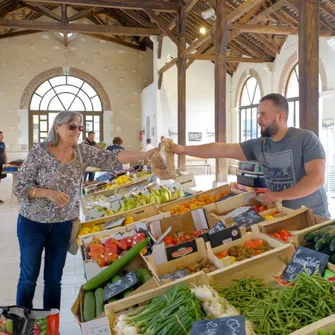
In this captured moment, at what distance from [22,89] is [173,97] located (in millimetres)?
6309

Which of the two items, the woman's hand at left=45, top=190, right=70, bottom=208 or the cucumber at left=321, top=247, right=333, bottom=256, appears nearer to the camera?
the cucumber at left=321, top=247, right=333, bottom=256

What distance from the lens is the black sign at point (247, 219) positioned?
2527 mm

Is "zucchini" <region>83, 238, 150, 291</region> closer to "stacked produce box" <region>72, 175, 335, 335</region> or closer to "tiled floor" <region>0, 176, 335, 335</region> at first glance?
"stacked produce box" <region>72, 175, 335, 335</region>

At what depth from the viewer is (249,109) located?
14258 millimetres

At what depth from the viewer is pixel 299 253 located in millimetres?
1891

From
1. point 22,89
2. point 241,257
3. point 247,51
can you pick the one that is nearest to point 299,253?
point 241,257

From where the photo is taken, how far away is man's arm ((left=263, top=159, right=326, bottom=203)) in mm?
2369

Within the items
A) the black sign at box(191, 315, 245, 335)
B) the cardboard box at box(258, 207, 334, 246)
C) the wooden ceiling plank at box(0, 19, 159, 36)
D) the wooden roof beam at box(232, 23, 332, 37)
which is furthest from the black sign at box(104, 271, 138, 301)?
the wooden ceiling plank at box(0, 19, 159, 36)

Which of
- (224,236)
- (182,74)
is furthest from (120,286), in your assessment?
(182,74)

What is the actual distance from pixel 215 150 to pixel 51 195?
1.22 metres

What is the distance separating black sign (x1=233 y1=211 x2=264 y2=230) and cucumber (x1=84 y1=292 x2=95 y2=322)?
0.99 m

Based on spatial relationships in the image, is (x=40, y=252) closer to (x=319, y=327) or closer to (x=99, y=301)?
(x=99, y=301)

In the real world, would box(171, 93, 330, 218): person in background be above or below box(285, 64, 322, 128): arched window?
below

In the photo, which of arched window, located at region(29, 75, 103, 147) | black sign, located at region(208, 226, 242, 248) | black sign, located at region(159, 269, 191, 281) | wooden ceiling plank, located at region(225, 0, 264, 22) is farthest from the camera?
arched window, located at region(29, 75, 103, 147)
